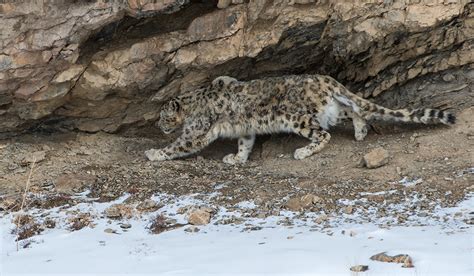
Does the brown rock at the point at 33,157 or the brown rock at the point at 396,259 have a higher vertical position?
the brown rock at the point at 33,157

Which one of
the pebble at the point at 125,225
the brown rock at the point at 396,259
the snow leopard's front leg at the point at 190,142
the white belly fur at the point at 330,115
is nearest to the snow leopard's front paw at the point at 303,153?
the white belly fur at the point at 330,115

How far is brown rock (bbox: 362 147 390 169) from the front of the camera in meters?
8.86

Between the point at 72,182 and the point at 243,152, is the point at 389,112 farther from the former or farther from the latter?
the point at 72,182

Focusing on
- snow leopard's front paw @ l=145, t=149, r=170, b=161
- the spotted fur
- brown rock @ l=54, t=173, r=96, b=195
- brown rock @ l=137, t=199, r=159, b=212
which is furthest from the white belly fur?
brown rock @ l=54, t=173, r=96, b=195

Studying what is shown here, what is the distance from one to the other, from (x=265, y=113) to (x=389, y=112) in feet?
6.45

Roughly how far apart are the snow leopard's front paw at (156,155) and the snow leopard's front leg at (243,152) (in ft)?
3.29

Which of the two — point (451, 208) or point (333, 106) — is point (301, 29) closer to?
point (333, 106)

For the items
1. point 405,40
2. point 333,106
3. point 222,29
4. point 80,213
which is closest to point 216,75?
point 222,29

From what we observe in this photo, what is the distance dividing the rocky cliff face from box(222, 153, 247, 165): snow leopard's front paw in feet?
4.35

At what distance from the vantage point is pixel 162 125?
10984 millimetres

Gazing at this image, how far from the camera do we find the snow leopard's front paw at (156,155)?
34.0 ft

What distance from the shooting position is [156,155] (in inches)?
410

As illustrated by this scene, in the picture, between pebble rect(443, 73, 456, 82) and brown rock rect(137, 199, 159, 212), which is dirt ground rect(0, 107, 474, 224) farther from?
pebble rect(443, 73, 456, 82)

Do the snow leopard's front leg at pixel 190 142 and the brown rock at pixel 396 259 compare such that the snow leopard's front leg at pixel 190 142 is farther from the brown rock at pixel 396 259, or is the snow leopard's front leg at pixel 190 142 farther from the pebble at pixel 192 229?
the brown rock at pixel 396 259
